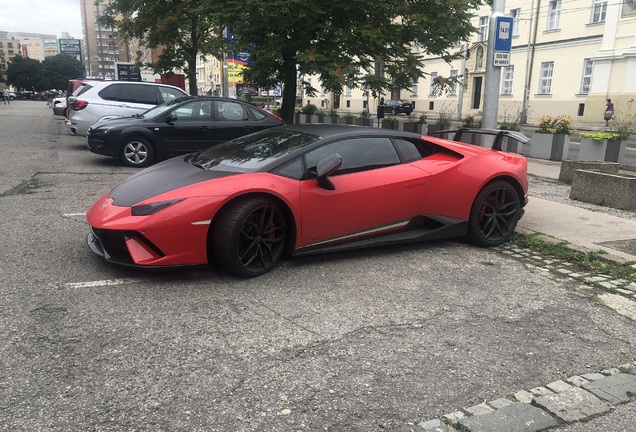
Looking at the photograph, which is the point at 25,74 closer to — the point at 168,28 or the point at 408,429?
the point at 168,28

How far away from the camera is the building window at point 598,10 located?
109 feet

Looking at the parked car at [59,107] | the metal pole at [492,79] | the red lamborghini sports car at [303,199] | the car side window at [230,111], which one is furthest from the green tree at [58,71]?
the red lamborghini sports car at [303,199]

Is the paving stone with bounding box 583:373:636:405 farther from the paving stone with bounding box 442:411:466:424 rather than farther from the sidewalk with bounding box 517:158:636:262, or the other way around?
the sidewalk with bounding box 517:158:636:262

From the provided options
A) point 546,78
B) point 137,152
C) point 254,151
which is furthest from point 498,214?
point 546,78

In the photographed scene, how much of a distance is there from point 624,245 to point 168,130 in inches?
329

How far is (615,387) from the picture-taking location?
9.86ft

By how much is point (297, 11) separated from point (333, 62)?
145 centimetres

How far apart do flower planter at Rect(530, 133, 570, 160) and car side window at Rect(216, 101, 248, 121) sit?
9035mm

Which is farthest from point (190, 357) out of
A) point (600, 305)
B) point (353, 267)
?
point (600, 305)

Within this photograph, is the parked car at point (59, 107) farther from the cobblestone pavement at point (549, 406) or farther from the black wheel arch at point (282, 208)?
the cobblestone pavement at point (549, 406)

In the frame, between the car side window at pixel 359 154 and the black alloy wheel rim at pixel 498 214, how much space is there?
4.20ft

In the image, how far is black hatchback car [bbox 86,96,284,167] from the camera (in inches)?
409

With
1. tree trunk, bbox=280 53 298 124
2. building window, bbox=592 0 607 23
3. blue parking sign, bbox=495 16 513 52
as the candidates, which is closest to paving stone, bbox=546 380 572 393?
blue parking sign, bbox=495 16 513 52

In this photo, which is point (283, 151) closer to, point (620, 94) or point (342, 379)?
point (342, 379)
